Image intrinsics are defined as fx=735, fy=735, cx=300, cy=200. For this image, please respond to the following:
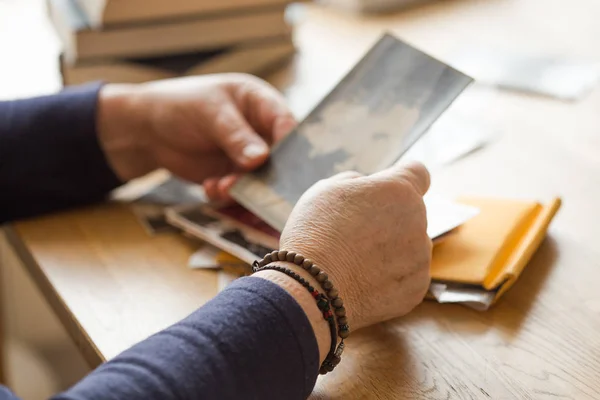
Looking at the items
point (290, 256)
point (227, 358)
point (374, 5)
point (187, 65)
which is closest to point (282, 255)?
point (290, 256)

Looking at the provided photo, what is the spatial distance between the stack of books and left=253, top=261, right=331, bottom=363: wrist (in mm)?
677

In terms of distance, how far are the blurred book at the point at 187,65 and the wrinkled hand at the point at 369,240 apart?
59cm

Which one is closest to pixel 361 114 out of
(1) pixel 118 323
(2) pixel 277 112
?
(2) pixel 277 112

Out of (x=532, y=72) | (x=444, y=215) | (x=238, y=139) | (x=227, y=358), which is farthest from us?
(x=532, y=72)

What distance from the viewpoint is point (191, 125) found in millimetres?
967

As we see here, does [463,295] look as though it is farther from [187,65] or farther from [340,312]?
[187,65]

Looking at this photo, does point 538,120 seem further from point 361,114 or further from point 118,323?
point 118,323

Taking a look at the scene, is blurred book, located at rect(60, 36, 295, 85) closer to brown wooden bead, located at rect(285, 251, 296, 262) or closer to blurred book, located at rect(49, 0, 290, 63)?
blurred book, located at rect(49, 0, 290, 63)

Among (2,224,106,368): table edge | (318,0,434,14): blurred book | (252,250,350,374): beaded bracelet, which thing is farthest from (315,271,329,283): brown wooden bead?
(318,0,434,14): blurred book

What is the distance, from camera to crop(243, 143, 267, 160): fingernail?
0.89 meters

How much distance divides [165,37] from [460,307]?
728mm

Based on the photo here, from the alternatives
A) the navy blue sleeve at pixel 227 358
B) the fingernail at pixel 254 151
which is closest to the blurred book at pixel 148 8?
the fingernail at pixel 254 151

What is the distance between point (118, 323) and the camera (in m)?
0.77

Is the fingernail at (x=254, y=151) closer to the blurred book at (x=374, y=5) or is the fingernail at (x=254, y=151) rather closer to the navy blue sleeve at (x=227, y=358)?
the navy blue sleeve at (x=227, y=358)
